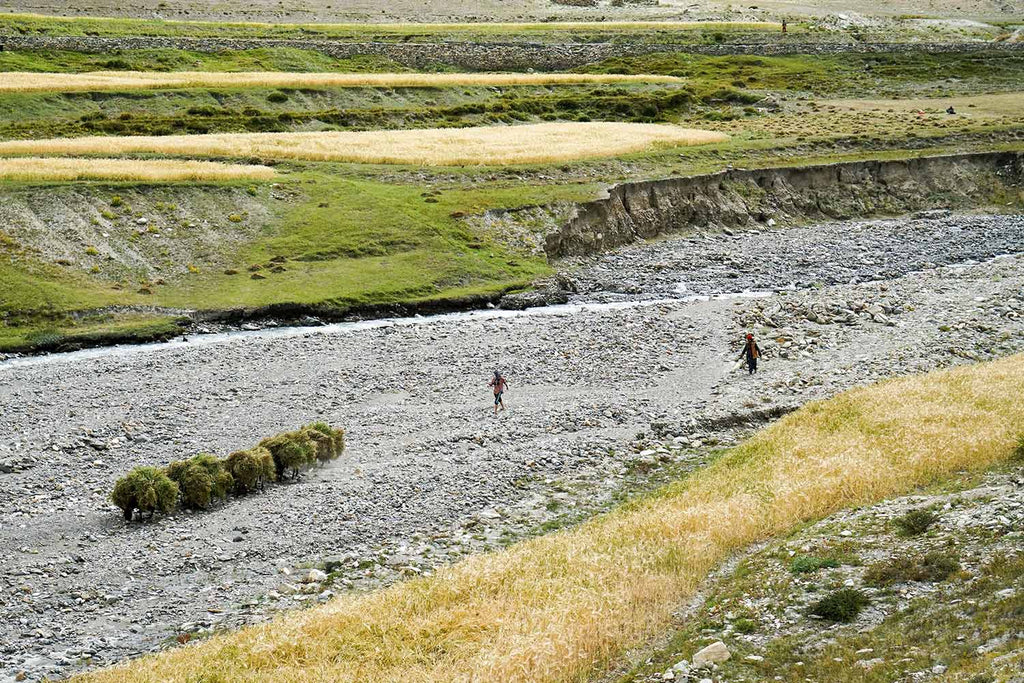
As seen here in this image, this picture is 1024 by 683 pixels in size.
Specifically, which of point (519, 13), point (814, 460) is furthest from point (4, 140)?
point (519, 13)

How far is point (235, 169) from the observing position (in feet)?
251

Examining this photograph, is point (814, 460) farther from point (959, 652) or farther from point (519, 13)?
point (519, 13)

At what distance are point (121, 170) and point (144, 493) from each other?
143 ft

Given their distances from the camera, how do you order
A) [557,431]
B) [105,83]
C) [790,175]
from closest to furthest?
[557,431]
[790,175]
[105,83]

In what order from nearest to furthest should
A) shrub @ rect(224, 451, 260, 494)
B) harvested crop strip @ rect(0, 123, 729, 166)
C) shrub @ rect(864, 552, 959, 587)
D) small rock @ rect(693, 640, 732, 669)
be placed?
1. small rock @ rect(693, 640, 732, 669)
2. shrub @ rect(864, 552, 959, 587)
3. shrub @ rect(224, 451, 260, 494)
4. harvested crop strip @ rect(0, 123, 729, 166)

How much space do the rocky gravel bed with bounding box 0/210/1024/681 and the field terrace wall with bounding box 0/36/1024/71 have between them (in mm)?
84494

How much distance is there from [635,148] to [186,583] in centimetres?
6694

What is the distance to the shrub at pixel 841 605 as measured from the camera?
936 inches

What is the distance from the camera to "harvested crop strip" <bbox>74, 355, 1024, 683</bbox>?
24016 millimetres

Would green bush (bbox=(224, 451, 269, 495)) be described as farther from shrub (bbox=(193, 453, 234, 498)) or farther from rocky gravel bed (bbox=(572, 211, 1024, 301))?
rocky gravel bed (bbox=(572, 211, 1024, 301))

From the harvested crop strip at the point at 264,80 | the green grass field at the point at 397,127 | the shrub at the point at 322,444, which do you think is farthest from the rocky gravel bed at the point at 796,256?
the harvested crop strip at the point at 264,80

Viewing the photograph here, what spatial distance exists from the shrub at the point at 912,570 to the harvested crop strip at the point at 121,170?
57.8 metres

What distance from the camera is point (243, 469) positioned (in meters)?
36.6

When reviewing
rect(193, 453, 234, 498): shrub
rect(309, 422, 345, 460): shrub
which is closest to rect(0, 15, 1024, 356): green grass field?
rect(309, 422, 345, 460): shrub
